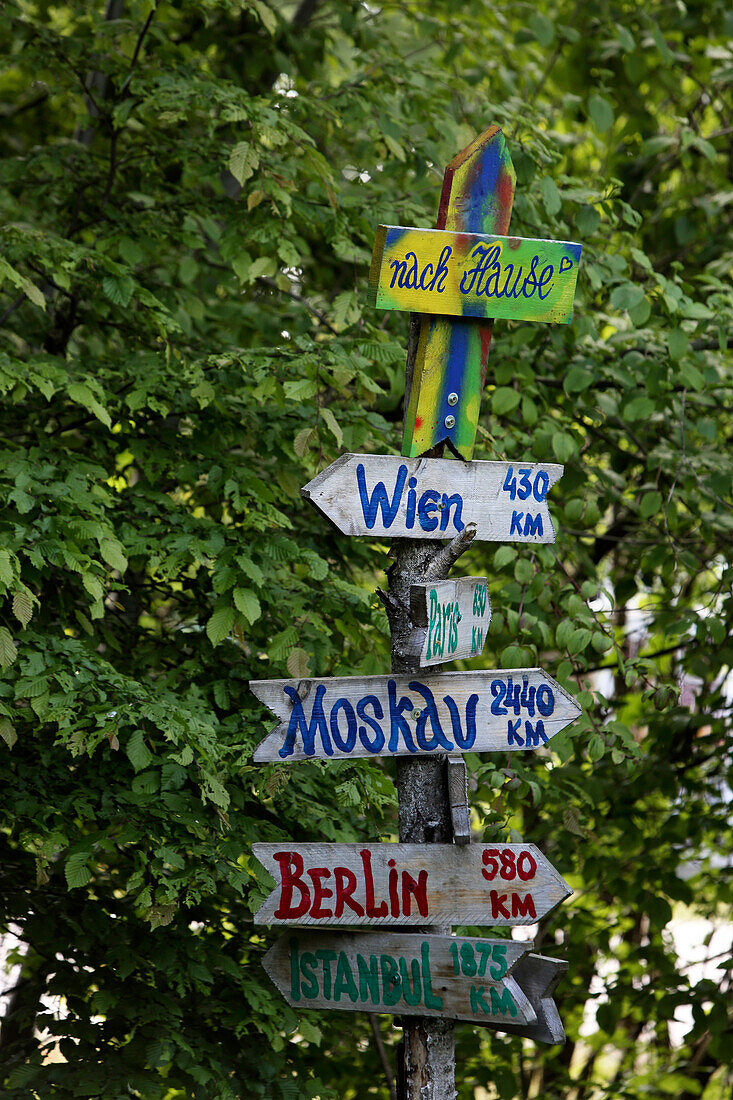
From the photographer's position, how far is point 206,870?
2584 millimetres

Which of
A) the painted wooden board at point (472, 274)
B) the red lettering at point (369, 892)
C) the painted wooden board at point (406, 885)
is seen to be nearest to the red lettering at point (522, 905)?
the painted wooden board at point (406, 885)

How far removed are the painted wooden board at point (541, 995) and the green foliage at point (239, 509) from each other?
2.25 feet

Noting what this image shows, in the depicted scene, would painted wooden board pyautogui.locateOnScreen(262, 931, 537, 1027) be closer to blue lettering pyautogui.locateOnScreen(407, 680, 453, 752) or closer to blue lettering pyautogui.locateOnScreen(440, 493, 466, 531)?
blue lettering pyautogui.locateOnScreen(407, 680, 453, 752)

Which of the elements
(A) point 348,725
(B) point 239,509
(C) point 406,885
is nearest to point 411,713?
(A) point 348,725

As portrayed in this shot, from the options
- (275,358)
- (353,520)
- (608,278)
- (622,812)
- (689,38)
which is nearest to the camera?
(353,520)

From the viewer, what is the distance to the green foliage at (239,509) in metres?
2.73

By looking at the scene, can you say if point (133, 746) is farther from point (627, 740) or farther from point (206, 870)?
point (627, 740)

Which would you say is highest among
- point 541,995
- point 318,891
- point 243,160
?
point 243,160

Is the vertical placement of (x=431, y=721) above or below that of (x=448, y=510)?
below

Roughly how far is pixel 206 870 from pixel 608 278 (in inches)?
98.1

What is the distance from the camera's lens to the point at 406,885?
2.11 meters

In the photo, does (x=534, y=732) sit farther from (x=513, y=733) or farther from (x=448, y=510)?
(x=448, y=510)

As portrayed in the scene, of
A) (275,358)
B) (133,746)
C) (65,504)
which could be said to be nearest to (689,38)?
(275,358)

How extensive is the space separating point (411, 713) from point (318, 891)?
421mm
